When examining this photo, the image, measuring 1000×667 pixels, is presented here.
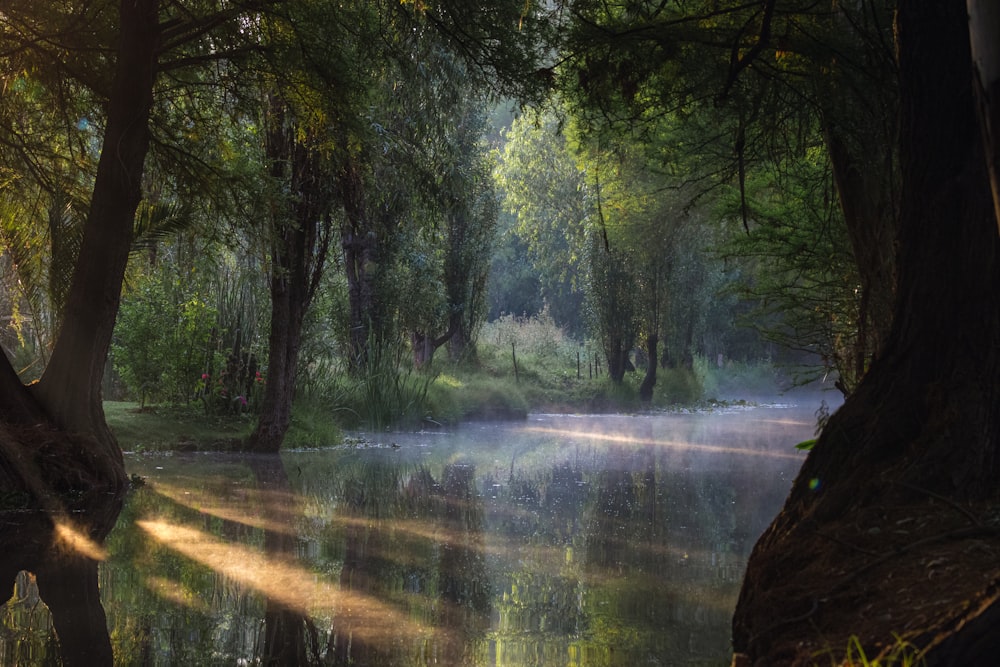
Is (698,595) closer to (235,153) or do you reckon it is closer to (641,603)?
(641,603)

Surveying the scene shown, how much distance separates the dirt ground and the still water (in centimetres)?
48

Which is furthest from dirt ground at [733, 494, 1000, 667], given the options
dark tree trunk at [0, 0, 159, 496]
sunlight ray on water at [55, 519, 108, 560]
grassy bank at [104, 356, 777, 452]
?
grassy bank at [104, 356, 777, 452]

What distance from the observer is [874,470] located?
418 cm

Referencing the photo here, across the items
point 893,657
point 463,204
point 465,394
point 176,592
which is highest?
point 463,204

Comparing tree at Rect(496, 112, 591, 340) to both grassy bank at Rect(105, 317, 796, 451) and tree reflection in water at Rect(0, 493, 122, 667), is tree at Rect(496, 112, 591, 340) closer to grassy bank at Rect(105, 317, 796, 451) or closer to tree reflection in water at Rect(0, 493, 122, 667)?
grassy bank at Rect(105, 317, 796, 451)

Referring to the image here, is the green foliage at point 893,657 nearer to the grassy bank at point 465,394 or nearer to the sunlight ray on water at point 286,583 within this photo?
the sunlight ray on water at point 286,583

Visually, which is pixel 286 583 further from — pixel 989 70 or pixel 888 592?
pixel 989 70

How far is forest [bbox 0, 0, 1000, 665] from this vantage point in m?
3.98

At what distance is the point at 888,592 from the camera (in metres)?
3.31

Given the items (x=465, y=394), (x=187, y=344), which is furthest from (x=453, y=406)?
(x=187, y=344)

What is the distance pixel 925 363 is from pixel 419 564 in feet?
9.76

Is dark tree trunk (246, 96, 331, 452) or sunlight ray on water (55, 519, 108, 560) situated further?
dark tree trunk (246, 96, 331, 452)

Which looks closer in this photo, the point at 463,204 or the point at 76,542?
the point at 76,542

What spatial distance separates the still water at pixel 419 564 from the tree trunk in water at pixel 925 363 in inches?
23.8
